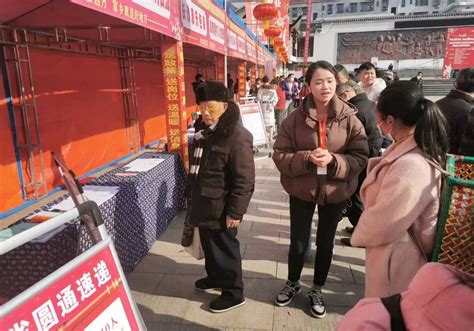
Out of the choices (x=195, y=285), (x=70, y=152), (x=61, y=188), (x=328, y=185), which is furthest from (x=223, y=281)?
(x=70, y=152)

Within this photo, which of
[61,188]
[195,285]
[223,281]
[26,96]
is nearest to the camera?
[223,281]

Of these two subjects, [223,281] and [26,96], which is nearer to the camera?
[223,281]

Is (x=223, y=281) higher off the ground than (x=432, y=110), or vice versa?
(x=432, y=110)

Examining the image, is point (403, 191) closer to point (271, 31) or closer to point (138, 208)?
point (138, 208)

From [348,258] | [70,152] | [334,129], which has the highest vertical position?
[334,129]

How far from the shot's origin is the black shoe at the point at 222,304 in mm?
2717

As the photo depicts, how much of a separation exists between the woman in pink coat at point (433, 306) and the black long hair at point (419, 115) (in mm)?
876

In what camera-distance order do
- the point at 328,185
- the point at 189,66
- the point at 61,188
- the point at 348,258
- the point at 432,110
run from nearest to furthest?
the point at 432,110 → the point at 328,185 → the point at 348,258 → the point at 61,188 → the point at 189,66

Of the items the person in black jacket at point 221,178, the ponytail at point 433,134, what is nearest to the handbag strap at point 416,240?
the ponytail at point 433,134

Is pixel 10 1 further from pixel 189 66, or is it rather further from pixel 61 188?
pixel 189 66

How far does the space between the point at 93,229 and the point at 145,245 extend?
7.69ft

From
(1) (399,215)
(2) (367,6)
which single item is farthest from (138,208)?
(2) (367,6)

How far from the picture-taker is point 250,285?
312cm

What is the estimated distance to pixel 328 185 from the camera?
2.45 meters
